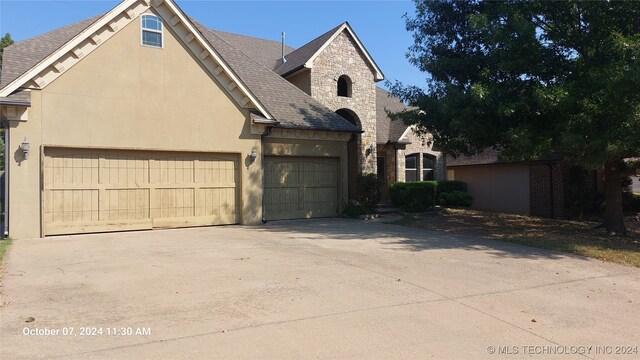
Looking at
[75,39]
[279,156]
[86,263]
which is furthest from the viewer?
[279,156]

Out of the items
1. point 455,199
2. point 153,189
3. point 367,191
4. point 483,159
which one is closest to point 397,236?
point 367,191

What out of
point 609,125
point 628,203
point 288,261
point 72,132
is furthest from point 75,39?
point 628,203

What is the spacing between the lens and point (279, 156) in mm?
15453

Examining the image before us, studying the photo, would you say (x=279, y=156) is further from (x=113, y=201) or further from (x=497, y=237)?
(x=497, y=237)

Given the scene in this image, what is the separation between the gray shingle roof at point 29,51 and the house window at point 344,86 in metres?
10.7

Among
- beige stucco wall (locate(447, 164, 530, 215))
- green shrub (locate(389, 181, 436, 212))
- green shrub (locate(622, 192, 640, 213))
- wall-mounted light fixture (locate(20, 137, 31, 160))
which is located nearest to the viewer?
wall-mounted light fixture (locate(20, 137, 31, 160))

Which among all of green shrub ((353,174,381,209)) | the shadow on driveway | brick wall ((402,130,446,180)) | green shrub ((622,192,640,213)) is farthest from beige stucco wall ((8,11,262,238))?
green shrub ((622,192,640,213))

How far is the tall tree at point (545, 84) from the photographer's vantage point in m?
10.2

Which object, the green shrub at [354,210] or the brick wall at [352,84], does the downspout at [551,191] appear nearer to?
the brick wall at [352,84]

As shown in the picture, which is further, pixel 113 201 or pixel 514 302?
pixel 113 201

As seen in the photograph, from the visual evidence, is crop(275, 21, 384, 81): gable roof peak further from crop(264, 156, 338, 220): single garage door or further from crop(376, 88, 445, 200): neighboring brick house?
crop(264, 156, 338, 220): single garage door

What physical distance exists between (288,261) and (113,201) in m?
6.62

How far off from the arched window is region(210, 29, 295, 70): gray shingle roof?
27.4 feet

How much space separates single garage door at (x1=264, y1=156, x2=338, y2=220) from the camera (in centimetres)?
1542
